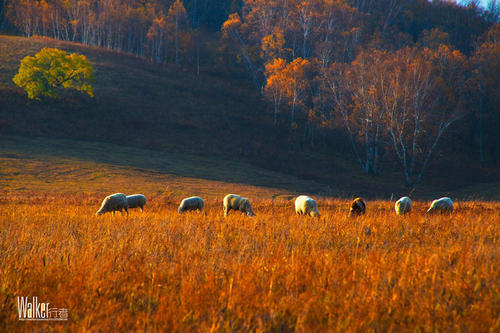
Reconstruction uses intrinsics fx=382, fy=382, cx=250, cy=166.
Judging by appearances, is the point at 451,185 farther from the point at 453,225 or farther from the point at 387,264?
the point at 387,264

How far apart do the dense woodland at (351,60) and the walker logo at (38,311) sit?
47.4 meters

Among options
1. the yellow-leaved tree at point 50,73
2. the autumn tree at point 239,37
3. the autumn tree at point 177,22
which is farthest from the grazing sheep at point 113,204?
the autumn tree at point 177,22

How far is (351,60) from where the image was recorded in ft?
227

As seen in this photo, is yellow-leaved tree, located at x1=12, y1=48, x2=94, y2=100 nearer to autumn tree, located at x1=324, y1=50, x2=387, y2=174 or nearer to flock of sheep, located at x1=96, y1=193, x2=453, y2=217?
autumn tree, located at x1=324, y1=50, x2=387, y2=174

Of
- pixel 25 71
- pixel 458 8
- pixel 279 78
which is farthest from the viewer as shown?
pixel 458 8

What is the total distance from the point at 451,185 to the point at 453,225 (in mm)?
49196

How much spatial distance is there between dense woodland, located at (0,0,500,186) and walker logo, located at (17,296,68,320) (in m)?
47.4

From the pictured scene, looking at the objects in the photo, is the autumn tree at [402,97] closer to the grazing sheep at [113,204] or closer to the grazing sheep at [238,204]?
the grazing sheep at [238,204]

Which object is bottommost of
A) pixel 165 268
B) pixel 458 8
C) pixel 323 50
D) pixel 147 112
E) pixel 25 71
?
pixel 165 268

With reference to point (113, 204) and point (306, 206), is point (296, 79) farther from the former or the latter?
point (306, 206)

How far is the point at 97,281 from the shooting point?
4.65m

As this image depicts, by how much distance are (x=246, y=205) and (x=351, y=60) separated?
59211 millimetres

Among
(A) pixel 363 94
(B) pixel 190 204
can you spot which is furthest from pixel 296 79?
(B) pixel 190 204

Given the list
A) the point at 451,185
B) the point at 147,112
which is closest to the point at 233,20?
the point at 147,112
